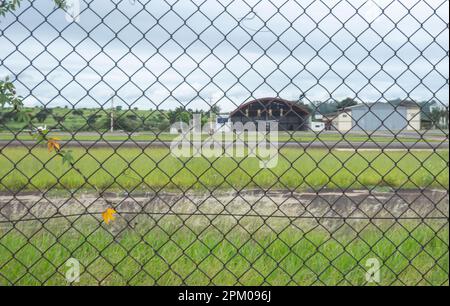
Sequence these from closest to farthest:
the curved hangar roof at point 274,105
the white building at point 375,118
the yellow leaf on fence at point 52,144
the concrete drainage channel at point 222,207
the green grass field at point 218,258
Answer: the yellow leaf on fence at point 52,144 < the curved hangar roof at point 274,105 < the white building at point 375,118 < the green grass field at point 218,258 < the concrete drainage channel at point 222,207

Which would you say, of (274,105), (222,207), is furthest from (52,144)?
(222,207)

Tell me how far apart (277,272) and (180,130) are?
1.14 m

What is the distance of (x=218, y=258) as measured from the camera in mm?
2775

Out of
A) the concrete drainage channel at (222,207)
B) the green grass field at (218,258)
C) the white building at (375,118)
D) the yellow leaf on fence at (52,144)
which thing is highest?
the white building at (375,118)

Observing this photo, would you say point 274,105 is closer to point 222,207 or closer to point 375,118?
point 375,118

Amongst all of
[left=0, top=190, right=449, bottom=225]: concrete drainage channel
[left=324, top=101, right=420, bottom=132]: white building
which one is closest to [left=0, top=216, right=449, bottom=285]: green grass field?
[left=324, top=101, right=420, bottom=132]: white building

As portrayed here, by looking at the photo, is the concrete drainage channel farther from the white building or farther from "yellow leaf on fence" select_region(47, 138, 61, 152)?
"yellow leaf on fence" select_region(47, 138, 61, 152)

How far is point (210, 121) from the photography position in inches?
78.4

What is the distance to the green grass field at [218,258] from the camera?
2.47 meters

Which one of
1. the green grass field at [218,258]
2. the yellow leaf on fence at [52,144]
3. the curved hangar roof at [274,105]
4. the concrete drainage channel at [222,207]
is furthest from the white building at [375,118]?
the concrete drainage channel at [222,207]

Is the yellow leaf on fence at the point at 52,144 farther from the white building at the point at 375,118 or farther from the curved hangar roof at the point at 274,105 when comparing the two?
the white building at the point at 375,118

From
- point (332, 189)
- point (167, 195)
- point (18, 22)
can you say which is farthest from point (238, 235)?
point (332, 189)

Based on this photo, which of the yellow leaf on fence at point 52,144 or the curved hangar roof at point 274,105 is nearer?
the yellow leaf on fence at point 52,144
